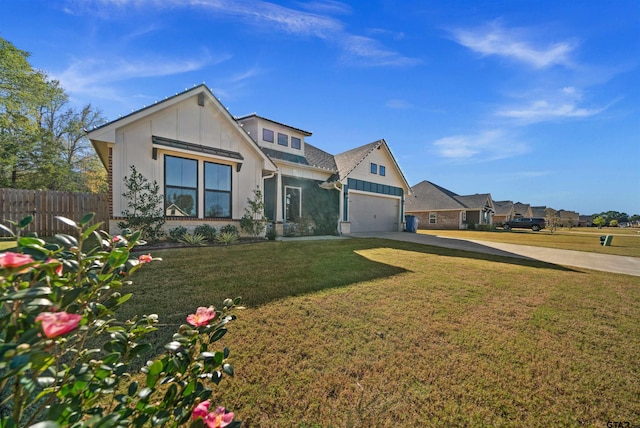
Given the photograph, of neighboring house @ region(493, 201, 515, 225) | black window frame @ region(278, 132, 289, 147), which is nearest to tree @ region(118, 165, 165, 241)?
black window frame @ region(278, 132, 289, 147)

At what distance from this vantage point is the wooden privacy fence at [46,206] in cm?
989

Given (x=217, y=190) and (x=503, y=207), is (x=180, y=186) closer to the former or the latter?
(x=217, y=190)

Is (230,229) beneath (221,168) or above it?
beneath

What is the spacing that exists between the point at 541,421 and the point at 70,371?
3.00 m

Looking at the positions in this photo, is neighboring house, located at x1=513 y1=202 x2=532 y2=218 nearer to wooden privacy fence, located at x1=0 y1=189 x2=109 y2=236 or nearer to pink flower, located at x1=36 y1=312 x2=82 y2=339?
wooden privacy fence, located at x1=0 y1=189 x2=109 y2=236

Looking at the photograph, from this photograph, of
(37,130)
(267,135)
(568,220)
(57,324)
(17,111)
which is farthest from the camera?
(568,220)

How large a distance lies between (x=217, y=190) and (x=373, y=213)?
450 inches

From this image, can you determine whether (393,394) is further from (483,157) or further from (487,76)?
(483,157)

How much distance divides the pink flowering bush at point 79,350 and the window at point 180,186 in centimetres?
903

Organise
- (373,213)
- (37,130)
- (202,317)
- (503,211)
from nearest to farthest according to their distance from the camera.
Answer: (202,317) → (373,213) → (37,130) → (503,211)

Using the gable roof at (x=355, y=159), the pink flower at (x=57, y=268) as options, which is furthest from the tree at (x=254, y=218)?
the pink flower at (x=57, y=268)

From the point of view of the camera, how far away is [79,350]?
1.08 meters

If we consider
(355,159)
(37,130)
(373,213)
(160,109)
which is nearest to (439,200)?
(373,213)

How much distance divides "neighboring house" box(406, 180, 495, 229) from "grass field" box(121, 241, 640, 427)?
94.7ft
